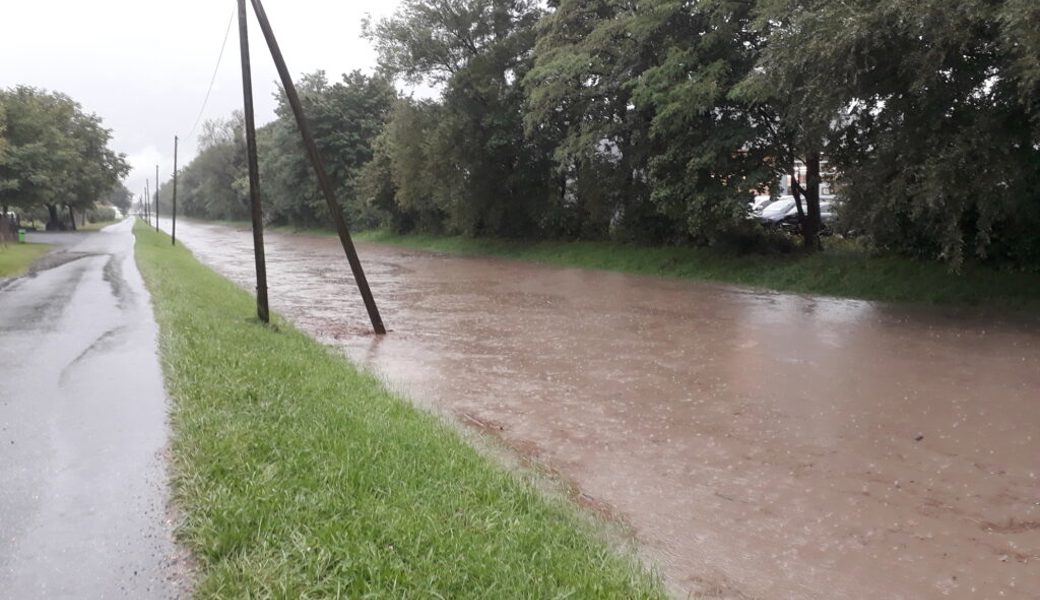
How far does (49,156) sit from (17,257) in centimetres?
1881

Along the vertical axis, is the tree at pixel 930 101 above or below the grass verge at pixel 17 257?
above

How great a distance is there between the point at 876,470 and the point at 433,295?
14.5 metres

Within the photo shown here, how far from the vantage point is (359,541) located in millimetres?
3721

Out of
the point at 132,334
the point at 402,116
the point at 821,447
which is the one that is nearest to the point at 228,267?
the point at 402,116

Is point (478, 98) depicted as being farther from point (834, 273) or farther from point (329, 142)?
point (329, 142)

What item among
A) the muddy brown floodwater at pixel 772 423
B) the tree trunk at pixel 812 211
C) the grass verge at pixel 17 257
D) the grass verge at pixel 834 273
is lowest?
the muddy brown floodwater at pixel 772 423

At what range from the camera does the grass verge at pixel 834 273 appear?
15.2 m

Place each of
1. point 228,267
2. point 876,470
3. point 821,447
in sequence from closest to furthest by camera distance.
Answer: point 876,470, point 821,447, point 228,267

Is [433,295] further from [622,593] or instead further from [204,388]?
[622,593]

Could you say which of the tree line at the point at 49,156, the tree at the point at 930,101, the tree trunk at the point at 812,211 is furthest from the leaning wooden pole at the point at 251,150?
the tree line at the point at 49,156

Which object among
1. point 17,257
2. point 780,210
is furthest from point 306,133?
point 780,210

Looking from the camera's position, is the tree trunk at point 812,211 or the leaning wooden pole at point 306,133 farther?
the tree trunk at point 812,211

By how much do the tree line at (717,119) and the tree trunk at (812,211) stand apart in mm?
66

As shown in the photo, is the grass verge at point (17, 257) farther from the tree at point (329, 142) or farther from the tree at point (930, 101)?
the tree at point (329, 142)
